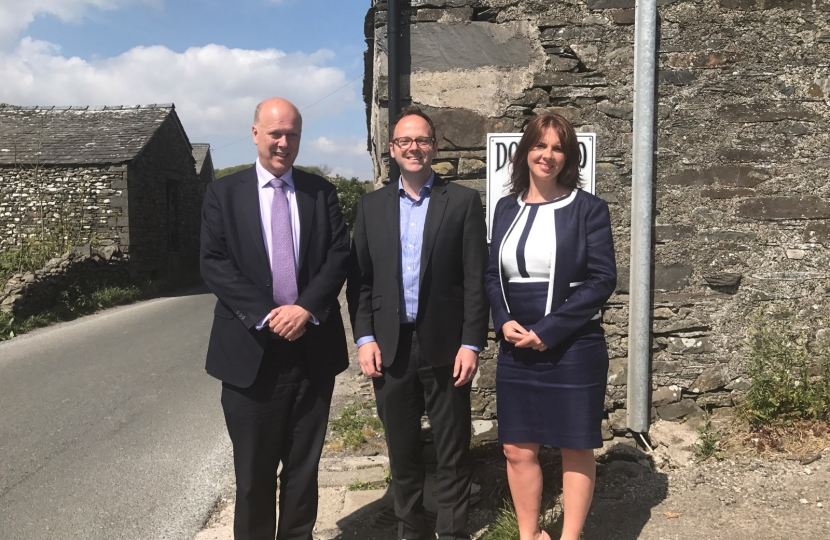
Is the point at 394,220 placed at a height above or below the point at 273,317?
above

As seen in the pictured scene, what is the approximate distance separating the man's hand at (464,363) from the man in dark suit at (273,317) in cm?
50

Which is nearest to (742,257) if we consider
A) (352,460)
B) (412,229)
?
(412,229)

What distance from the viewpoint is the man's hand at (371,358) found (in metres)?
2.62

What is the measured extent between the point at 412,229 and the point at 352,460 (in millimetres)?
2068

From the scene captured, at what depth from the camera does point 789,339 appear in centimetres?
377

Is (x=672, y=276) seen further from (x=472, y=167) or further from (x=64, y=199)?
(x=64, y=199)

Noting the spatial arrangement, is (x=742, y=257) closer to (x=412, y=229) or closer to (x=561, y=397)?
(x=561, y=397)

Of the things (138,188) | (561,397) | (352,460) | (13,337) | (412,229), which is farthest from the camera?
(138,188)

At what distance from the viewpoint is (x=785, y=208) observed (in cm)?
374

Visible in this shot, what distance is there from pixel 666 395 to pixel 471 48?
7.84 ft

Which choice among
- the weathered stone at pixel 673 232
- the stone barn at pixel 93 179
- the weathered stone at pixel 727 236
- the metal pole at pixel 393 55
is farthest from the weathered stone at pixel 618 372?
the stone barn at pixel 93 179

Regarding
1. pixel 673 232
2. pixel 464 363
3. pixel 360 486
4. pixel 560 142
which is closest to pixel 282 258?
pixel 464 363

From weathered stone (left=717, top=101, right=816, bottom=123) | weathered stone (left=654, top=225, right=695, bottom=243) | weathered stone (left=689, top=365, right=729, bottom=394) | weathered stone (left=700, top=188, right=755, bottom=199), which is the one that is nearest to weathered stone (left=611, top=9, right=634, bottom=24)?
weathered stone (left=717, top=101, right=816, bottom=123)

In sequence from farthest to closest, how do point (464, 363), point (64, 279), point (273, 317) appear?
point (64, 279)
point (464, 363)
point (273, 317)
